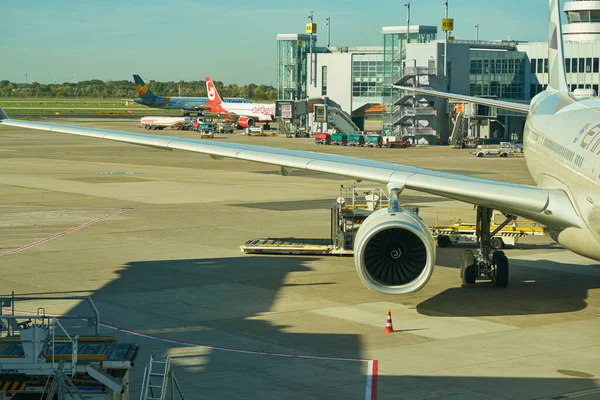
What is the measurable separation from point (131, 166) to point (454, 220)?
33.8 meters

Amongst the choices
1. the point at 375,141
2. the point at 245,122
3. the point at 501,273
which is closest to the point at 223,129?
the point at 245,122

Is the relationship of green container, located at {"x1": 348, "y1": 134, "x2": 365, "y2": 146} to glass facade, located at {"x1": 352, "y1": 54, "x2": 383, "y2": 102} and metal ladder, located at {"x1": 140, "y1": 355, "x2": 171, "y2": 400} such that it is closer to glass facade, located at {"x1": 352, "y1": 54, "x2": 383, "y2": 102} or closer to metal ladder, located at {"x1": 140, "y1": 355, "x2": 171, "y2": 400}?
glass facade, located at {"x1": 352, "y1": 54, "x2": 383, "y2": 102}

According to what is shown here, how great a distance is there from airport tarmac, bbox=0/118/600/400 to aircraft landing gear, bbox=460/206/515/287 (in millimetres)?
435

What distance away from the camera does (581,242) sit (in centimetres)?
1880

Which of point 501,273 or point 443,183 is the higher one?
point 443,183

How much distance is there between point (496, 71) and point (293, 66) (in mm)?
34286

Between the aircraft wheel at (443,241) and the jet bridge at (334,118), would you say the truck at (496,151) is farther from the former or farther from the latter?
the aircraft wheel at (443,241)

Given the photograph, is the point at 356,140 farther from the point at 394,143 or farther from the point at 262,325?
the point at 262,325

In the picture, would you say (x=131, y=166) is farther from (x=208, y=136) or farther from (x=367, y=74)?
(x=367, y=74)

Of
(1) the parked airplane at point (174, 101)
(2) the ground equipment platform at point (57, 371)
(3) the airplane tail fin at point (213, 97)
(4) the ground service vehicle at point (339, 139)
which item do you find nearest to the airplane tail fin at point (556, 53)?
(2) the ground equipment platform at point (57, 371)

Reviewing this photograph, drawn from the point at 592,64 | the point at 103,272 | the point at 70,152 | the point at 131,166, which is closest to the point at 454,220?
the point at 103,272

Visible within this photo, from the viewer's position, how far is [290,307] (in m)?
20.3

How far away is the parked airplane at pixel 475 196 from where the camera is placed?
18.6 m

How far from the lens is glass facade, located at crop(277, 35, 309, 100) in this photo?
12288 centimetres
